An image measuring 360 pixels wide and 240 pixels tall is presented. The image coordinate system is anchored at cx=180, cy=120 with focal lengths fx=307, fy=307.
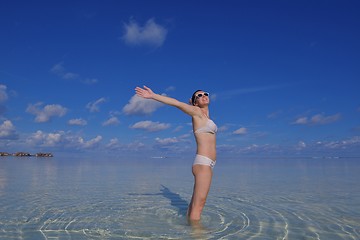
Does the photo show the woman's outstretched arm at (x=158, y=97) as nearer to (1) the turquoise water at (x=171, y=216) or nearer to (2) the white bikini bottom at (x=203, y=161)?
(2) the white bikini bottom at (x=203, y=161)

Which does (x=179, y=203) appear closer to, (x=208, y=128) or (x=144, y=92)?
(x=208, y=128)

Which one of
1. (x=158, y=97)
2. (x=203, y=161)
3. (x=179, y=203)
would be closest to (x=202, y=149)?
(x=203, y=161)

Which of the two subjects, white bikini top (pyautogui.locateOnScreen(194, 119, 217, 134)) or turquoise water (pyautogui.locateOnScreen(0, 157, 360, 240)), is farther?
white bikini top (pyautogui.locateOnScreen(194, 119, 217, 134))

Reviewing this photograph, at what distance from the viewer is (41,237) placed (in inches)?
262

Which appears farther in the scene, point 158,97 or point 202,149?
point 202,149

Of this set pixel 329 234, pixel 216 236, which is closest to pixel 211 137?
pixel 216 236

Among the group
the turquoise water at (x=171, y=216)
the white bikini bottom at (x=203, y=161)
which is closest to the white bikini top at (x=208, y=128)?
the white bikini bottom at (x=203, y=161)

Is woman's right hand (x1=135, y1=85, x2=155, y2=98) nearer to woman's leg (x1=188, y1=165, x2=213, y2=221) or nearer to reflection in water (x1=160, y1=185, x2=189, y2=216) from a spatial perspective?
woman's leg (x1=188, y1=165, x2=213, y2=221)

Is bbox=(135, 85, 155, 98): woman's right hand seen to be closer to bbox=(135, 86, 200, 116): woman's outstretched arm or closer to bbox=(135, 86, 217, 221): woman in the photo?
Result: bbox=(135, 86, 200, 116): woman's outstretched arm

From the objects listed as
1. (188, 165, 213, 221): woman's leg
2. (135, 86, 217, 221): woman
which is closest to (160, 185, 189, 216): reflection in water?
(188, 165, 213, 221): woman's leg

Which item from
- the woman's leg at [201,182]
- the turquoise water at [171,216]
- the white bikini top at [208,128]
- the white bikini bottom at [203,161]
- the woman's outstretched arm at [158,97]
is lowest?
the turquoise water at [171,216]

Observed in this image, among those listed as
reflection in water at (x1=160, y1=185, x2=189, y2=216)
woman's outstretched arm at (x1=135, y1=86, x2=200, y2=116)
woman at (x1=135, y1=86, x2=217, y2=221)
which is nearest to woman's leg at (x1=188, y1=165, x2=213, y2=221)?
woman at (x1=135, y1=86, x2=217, y2=221)

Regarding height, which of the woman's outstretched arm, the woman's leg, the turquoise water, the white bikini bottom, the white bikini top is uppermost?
the woman's outstretched arm

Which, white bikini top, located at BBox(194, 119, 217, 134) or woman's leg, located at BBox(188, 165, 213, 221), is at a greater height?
white bikini top, located at BBox(194, 119, 217, 134)
